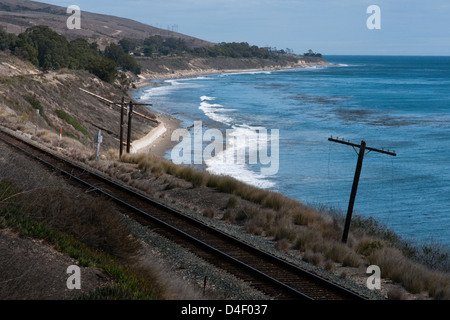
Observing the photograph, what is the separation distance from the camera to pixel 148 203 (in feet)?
61.4

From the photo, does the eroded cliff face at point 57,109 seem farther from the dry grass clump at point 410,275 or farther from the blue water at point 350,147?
the dry grass clump at point 410,275

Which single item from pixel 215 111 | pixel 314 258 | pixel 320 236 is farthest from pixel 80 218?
pixel 215 111

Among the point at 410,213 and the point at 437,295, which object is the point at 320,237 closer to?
the point at 437,295

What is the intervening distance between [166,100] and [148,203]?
7485 cm

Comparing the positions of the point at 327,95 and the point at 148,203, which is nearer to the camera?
the point at 148,203

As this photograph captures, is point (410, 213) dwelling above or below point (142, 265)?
below

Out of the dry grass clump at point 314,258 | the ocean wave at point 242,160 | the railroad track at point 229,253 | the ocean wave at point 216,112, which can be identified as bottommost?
the ocean wave at point 242,160

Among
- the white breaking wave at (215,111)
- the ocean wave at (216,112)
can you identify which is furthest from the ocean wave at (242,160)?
the white breaking wave at (215,111)

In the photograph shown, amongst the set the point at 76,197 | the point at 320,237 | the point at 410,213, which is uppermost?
the point at 76,197

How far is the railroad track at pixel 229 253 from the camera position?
11.3m

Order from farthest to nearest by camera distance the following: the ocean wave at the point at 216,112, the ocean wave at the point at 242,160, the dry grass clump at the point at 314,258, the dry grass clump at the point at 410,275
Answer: the ocean wave at the point at 216,112 → the ocean wave at the point at 242,160 → the dry grass clump at the point at 314,258 → the dry grass clump at the point at 410,275

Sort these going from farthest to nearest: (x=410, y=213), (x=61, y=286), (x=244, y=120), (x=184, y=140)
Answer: (x=244, y=120), (x=184, y=140), (x=410, y=213), (x=61, y=286)

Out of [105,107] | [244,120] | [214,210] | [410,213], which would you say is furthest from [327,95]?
[214,210]

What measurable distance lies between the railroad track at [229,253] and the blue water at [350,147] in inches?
505
